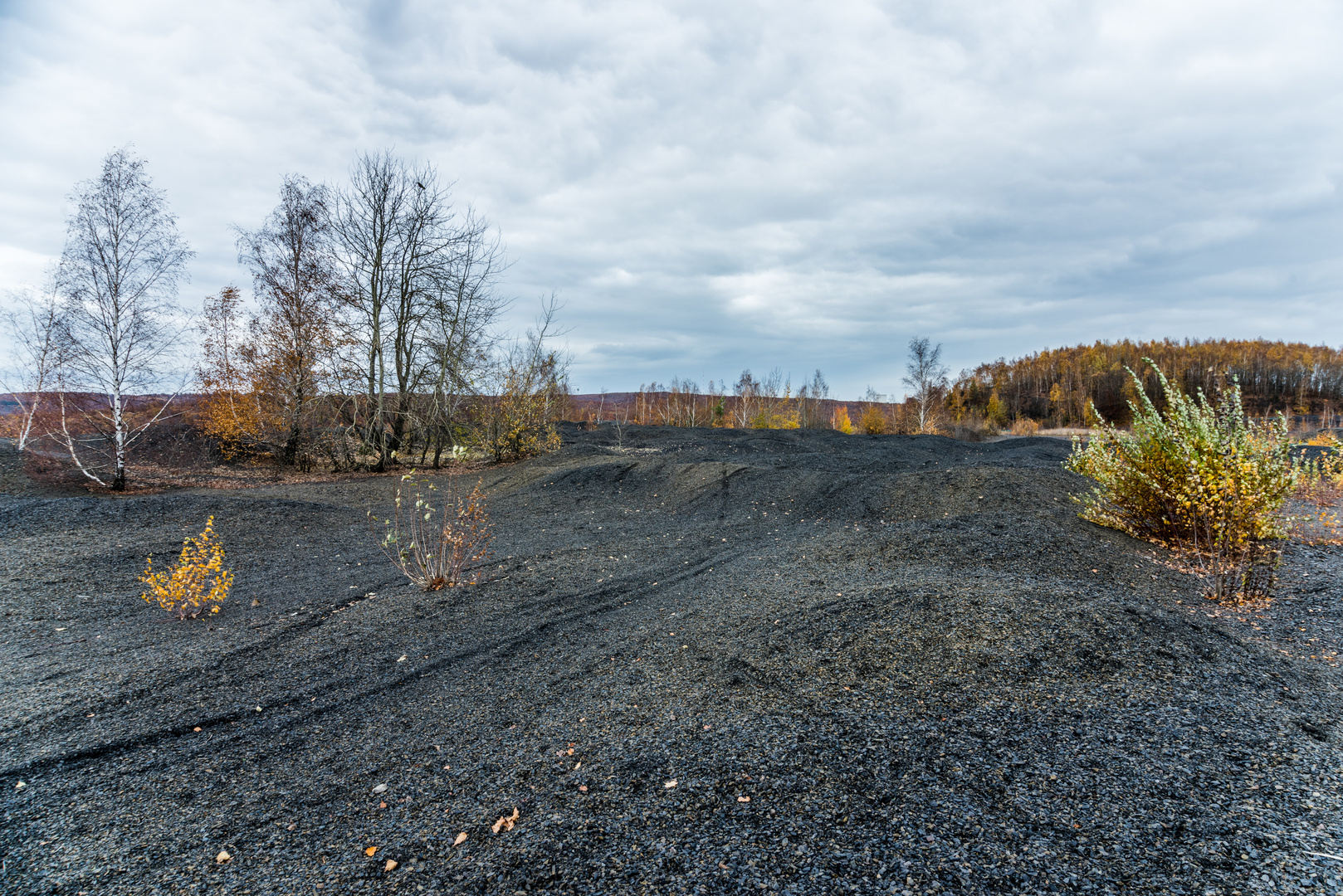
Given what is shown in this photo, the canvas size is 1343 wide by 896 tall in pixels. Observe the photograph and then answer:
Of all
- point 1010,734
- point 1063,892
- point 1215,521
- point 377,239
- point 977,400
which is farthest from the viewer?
point 977,400

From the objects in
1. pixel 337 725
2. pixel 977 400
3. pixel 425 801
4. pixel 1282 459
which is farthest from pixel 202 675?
pixel 977 400

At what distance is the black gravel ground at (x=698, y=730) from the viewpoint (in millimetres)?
1922

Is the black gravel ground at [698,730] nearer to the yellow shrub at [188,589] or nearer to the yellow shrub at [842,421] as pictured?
the yellow shrub at [188,589]

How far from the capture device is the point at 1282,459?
5.37 metres

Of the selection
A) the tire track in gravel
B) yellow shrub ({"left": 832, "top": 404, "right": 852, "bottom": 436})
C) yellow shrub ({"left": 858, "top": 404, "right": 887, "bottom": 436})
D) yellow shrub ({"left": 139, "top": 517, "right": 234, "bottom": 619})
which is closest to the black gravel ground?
the tire track in gravel

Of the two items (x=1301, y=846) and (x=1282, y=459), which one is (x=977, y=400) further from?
(x=1301, y=846)

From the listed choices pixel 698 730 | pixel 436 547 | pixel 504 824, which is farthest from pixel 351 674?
pixel 436 547

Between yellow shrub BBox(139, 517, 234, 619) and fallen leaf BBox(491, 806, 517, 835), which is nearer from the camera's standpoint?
fallen leaf BBox(491, 806, 517, 835)

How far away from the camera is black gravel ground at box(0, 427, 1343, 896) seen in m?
1.92

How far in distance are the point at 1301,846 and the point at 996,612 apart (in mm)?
1906

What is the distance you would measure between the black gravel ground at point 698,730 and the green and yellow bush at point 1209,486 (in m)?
0.34

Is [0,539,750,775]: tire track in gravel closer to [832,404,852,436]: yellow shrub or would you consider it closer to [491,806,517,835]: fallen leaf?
[491,806,517,835]: fallen leaf

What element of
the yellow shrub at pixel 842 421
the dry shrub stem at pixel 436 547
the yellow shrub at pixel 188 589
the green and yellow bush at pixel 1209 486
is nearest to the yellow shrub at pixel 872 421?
the yellow shrub at pixel 842 421

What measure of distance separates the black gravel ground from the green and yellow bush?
0.34m
